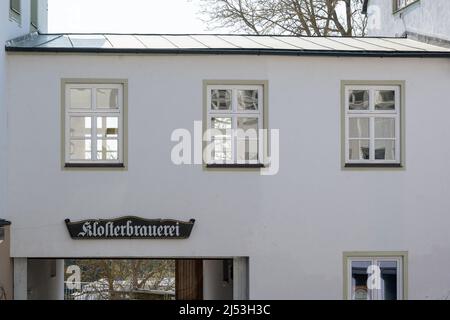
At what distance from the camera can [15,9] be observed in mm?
18594

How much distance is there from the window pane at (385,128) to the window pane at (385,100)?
20 cm

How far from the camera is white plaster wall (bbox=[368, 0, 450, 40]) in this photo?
19.5 m

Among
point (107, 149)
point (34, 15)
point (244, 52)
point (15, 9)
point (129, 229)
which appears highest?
point (34, 15)

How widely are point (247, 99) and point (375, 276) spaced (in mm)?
3615

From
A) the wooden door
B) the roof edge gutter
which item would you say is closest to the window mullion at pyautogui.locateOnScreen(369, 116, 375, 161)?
the roof edge gutter

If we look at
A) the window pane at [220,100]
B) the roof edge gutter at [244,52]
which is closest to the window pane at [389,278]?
the roof edge gutter at [244,52]

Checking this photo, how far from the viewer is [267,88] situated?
58.0ft

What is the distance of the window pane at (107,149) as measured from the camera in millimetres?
17547

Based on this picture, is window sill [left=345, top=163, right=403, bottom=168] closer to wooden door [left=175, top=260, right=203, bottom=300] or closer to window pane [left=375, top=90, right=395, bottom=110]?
window pane [left=375, top=90, right=395, bottom=110]

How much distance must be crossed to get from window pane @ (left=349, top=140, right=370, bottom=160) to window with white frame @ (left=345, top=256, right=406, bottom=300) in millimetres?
1667

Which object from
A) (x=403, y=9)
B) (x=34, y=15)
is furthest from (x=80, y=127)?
(x=403, y=9)

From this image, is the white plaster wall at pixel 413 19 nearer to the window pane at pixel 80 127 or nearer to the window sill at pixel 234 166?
the window sill at pixel 234 166

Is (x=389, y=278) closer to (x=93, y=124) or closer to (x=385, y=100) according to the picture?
(x=385, y=100)

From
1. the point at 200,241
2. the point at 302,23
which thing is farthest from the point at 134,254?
the point at 302,23
